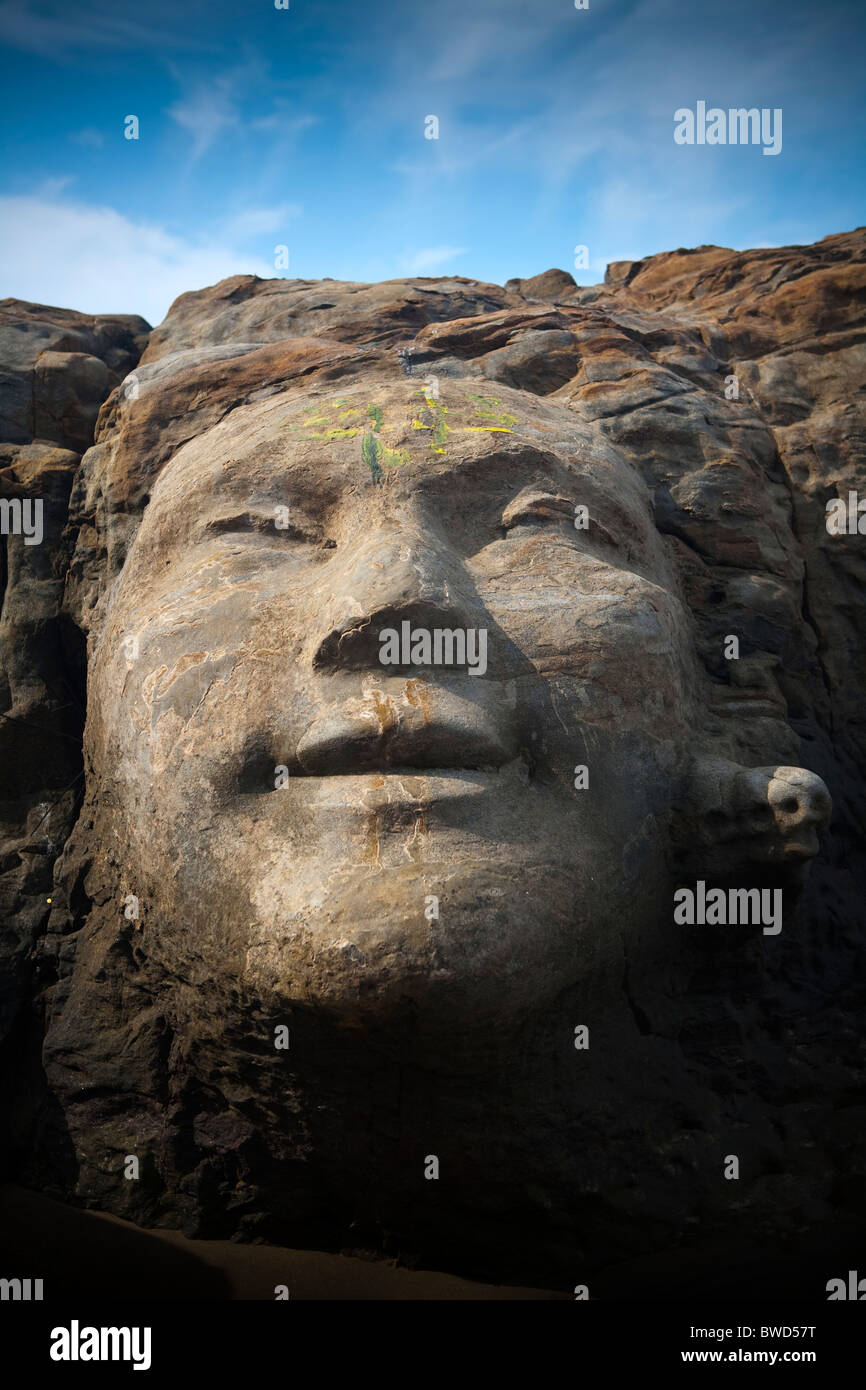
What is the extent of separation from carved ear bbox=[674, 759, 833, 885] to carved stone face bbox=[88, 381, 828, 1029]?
0.09 m

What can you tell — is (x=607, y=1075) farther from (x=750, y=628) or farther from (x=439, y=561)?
(x=750, y=628)

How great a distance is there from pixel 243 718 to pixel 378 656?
447mm

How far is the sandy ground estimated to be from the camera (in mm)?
2807

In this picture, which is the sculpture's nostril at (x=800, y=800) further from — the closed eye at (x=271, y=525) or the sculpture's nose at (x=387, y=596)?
the closed eye at (x=271, y=525)

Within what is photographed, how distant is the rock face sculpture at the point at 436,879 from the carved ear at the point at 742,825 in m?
0.01

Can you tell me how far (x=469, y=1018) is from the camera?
2.49 meters

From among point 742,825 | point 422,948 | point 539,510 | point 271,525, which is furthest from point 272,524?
point 742,825

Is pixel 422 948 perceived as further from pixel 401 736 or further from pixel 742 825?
pixel 742 825

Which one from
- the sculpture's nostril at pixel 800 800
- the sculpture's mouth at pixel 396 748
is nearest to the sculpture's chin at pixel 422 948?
the sculpture's mouth at pixel 396 748

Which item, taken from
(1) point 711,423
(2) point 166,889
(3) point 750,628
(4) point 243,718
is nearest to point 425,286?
(1) point 711,423

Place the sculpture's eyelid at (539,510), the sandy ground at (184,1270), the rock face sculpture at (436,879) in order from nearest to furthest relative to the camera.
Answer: the rock face sculpture at (436,879) < the sandy ground at (184,1270) < the sculpture's eyelid at (539,510)

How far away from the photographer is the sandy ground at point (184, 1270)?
2807mm

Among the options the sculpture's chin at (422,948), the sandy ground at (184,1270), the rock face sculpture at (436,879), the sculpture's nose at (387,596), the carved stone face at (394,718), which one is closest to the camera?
the sculpture's chin at (422,948)

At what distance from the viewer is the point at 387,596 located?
9.64 feet
